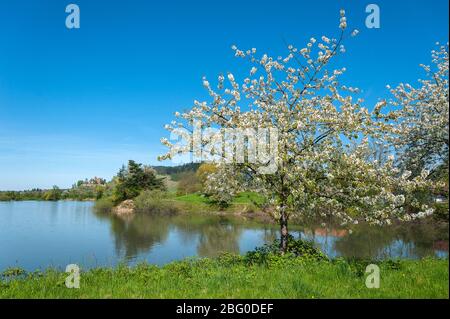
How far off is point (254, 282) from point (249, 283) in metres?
0.17

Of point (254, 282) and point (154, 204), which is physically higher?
point (254, 282)

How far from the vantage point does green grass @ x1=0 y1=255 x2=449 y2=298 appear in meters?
8.56

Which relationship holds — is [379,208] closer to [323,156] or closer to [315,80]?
[323,156]

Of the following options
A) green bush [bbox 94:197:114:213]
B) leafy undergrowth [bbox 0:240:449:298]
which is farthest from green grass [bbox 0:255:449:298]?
green bush [bbox 94:197:114:213]

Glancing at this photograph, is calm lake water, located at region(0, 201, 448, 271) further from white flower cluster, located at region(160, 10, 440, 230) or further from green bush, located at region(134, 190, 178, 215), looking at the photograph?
green bush, located at region(134, 190, 178, 215)

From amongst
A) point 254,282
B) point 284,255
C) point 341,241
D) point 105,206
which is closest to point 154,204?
point 105,206

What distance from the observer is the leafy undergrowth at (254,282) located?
8.58m

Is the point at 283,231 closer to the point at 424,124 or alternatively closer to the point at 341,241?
the point at 424,124

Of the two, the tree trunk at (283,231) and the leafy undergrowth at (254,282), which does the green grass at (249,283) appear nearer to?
the leafy undergrowth at (254,282)

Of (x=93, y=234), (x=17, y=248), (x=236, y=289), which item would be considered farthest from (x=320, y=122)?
(x=93, y=234)

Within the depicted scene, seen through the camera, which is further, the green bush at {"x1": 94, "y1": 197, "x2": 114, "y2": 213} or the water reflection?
the green bush at {"x1": 94, "y1": 197, "x2": 114, "y2": 213}

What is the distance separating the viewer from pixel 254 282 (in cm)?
964
